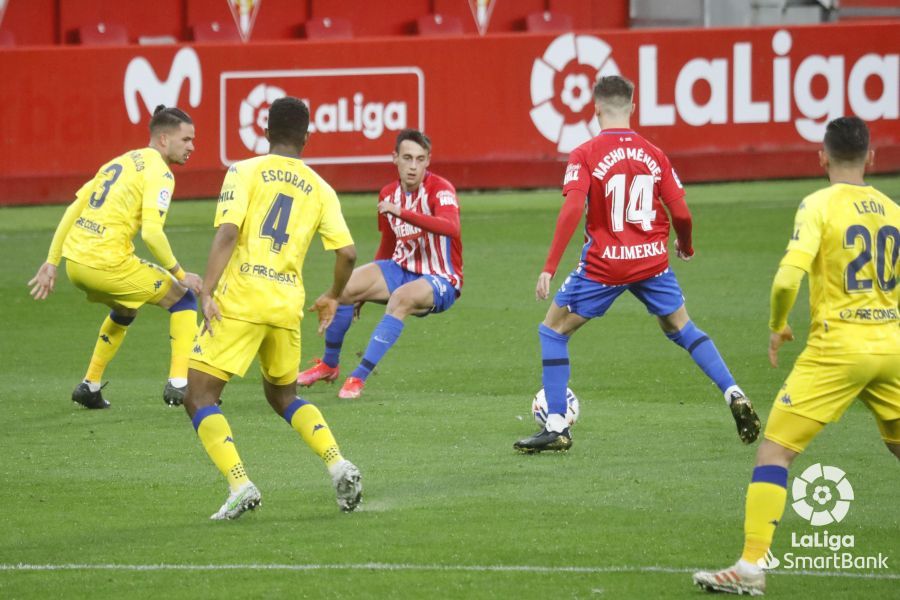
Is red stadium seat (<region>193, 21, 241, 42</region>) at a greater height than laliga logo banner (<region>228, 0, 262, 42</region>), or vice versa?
laliga logo banner (<region>228, 0, 262, 42</region>)

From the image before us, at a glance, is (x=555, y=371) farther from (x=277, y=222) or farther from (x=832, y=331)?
(x=832, y=331)

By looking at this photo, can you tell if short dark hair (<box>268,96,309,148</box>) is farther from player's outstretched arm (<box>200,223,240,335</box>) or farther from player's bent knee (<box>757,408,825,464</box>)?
player's bent knee (<box>757,408,825,464</box>)

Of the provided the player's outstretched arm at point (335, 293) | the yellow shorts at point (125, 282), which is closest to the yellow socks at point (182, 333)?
the yellow shorts at point (125, 282)

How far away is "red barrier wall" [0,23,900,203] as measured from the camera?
19.7 m

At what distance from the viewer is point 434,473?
8.69 metres

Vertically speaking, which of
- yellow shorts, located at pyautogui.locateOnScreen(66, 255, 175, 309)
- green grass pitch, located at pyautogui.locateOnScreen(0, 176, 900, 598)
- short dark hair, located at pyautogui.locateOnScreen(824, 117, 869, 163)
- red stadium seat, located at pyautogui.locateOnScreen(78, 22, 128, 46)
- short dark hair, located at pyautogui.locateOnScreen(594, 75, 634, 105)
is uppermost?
red stadium seat, located at pyautogui.locateOnScreen(78, 22, 128, 46)

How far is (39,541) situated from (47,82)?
13073 millimetres

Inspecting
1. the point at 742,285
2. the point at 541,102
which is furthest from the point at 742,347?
the point at 541,102

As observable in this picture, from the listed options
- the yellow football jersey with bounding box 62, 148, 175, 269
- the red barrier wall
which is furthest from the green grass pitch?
the red barrier wall

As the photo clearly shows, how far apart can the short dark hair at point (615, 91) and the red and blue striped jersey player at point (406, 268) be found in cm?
230

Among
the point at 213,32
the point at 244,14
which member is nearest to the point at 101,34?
the point at 213,32

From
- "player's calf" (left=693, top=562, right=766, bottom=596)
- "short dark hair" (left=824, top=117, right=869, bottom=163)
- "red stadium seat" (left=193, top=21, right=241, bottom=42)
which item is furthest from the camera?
"red stadium seat" (left=193, top=21, right=241, bottom=42)

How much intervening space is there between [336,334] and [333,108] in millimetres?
9472

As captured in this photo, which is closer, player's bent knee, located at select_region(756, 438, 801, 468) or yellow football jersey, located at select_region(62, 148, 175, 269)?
player's bent knee, located at select_region(756, 438, 801, 468)
